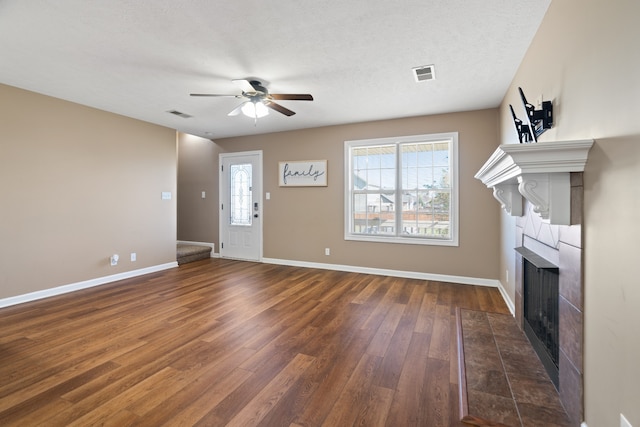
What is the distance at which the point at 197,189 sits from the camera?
6.50m

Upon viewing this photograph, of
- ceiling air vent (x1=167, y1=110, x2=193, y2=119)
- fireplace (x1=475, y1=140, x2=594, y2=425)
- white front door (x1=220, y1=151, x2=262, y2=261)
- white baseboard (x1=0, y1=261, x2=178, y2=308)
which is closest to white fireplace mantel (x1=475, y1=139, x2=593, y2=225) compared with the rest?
fireplace (x1=475, y1=140, x2=594, y2=425)

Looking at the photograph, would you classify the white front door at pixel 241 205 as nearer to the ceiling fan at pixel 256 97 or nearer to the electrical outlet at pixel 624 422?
the ceiling fan at pixel 256 97

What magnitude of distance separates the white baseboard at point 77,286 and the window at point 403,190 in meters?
3.43

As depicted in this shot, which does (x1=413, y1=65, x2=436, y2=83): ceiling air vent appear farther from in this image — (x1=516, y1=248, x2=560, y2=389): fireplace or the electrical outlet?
the electrical outlet

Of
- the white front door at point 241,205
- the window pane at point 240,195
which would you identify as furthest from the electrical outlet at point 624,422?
the window pane at point 240,195

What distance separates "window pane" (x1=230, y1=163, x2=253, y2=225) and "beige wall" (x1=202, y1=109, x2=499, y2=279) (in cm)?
41

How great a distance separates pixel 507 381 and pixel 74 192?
5.20 m

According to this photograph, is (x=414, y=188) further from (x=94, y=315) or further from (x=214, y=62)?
(x=94, y=315)

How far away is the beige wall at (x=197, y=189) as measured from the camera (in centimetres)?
632

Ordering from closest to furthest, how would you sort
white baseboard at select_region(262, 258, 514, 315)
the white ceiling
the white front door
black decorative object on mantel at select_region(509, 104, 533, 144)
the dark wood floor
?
the dark wood floor
the white ceiling
black decorative object on mantel at select_region(509, 104, 533, 144)
white baseboard at select_region(262, 258, 514, 315)
the white front door

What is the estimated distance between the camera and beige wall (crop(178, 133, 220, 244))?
6.32 m

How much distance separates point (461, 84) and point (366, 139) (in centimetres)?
179

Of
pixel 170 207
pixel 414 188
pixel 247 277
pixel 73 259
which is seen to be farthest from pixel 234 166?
pixel 414 188

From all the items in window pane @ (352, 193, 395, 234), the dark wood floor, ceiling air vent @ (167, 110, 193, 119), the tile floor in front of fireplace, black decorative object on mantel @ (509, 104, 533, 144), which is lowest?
the dark wood floor
